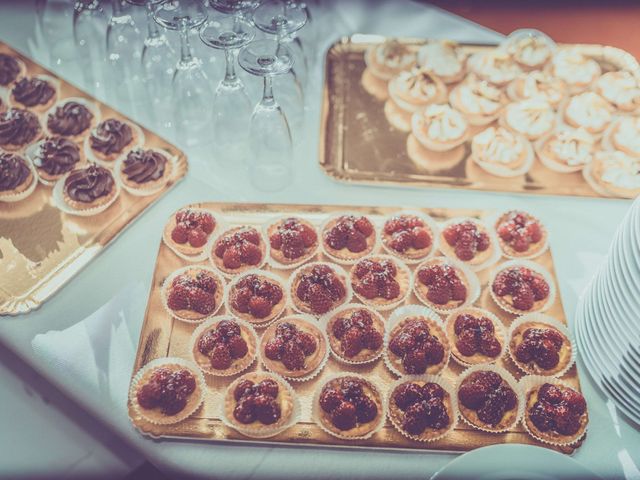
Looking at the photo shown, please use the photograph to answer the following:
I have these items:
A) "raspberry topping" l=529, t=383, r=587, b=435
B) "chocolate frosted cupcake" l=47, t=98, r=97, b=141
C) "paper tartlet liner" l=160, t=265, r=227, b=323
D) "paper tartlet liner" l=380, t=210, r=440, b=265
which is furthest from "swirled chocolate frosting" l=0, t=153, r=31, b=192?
"raspberry topping" l=529, t=383, r=587, b=435

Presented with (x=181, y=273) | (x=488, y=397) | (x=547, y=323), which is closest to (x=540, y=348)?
(x=547, y=323)

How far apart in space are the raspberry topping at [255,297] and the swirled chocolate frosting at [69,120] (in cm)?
119

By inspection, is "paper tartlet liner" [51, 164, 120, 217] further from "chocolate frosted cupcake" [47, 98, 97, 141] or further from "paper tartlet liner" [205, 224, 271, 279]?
"paper tartlet liner" [205, 224, 271, 279]

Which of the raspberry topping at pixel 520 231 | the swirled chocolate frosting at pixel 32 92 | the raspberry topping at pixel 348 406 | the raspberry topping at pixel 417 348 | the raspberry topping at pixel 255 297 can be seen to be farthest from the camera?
the swirled chocolate frosting at pixel 32 92

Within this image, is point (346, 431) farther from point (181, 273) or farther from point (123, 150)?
point (123, 150)

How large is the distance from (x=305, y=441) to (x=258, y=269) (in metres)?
0.68

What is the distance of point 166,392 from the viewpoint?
207 cm

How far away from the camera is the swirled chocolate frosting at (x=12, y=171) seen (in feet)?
8.73

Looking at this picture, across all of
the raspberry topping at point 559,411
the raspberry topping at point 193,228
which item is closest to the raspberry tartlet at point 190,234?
the raspberry topping at point 193,228

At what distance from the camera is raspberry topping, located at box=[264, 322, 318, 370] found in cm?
217

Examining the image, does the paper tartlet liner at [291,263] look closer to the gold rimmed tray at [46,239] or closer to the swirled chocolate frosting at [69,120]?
the gold rimmed tray at [46,239]

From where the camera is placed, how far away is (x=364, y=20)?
11.8 ft

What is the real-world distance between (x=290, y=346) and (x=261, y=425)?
0.27 m

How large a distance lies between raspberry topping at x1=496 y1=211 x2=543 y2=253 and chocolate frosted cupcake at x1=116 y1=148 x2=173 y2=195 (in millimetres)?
1428
